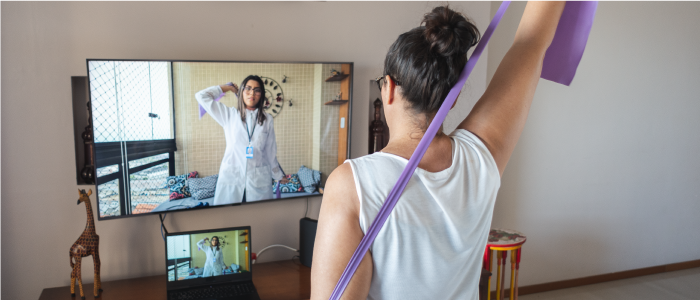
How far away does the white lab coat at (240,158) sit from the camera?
1979 millimetres

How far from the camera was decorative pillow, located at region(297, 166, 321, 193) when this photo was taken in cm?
224

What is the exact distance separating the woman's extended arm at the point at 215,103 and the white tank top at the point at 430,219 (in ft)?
4.83

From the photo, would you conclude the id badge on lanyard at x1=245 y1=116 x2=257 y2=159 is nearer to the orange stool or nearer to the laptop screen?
the laptop screen

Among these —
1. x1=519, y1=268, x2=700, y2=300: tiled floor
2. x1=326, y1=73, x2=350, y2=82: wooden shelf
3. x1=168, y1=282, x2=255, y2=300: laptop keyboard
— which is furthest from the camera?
x1=519, y1=268, x2=700, y2=300: tiled floor

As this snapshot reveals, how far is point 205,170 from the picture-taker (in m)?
2.00

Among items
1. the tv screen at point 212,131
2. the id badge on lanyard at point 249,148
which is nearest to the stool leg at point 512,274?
the tv screen at point 212,131

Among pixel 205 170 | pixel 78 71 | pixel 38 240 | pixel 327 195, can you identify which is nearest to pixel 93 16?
pixel 78 71

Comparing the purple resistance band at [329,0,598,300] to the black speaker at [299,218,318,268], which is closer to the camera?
the purple resistance band at [329,0,598,300]

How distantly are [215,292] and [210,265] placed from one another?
0.14m

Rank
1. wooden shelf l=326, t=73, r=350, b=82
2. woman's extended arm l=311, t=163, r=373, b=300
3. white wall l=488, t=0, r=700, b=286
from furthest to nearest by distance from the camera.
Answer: white wall l=488, t=0, r=700, b=286 < wooden shelf l=326, t=73, r=350, b=82 < woman's extended arm l=311, t=163, r=373, b=300

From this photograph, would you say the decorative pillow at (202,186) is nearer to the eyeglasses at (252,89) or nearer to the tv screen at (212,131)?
the tv screen at (212,131)

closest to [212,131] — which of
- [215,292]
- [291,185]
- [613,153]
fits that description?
[291,185]

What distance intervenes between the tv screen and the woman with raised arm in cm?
141

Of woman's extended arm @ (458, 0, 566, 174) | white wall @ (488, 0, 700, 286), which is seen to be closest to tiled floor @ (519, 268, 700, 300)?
white wall @ (488, 0, 700, 286)
